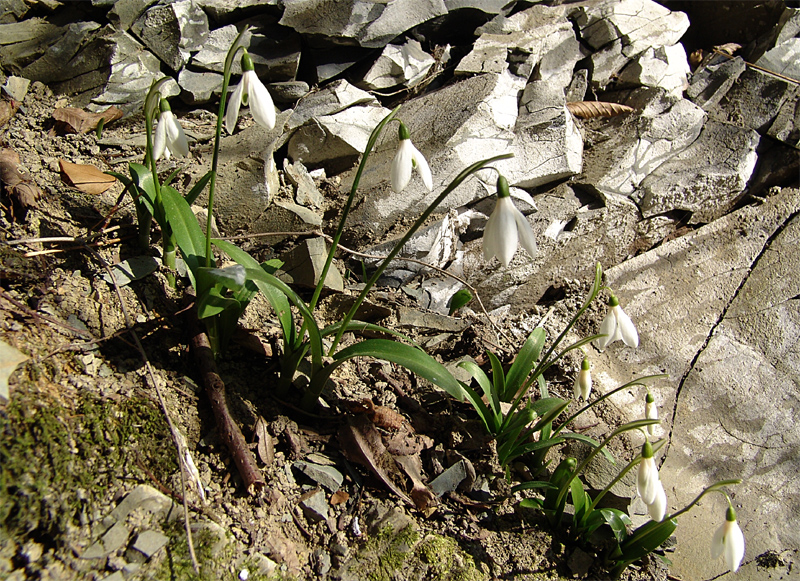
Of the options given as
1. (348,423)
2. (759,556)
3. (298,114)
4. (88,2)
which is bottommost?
(759,556)

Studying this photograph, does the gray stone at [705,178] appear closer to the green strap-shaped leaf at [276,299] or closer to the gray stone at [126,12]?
the green strap-shaped leaf at [276,299]

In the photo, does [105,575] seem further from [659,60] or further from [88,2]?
[659,60]

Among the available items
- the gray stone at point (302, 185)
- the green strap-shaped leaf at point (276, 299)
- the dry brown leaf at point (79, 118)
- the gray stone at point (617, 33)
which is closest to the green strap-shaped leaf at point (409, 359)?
the green strap-shaped leaf at point (276, 299)

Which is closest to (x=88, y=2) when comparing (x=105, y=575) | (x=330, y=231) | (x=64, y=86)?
(x=64, y=86)

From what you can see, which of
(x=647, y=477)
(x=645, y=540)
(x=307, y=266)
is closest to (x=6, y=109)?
(x=307, y=266)

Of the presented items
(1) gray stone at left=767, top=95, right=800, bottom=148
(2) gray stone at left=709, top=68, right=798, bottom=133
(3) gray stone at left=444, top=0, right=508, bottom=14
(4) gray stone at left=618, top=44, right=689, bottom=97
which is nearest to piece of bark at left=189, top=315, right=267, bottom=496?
(3) gray stone at left=444, top=0, right=508, bottom=14

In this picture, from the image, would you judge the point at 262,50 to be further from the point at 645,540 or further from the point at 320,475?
the point at 645,540

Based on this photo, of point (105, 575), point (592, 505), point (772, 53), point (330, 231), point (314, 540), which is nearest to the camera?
point (105, 575)
